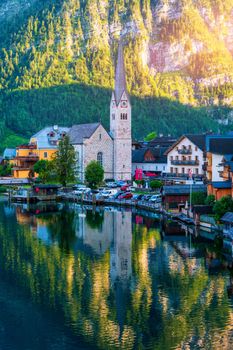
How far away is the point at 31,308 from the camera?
116ft

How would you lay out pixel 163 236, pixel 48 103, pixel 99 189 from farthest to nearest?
pixel 48 103, pixel 99 189, pixel 163 236

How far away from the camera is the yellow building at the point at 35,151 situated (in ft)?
363

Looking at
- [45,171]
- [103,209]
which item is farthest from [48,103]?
[103,209]

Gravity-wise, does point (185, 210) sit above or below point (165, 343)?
above

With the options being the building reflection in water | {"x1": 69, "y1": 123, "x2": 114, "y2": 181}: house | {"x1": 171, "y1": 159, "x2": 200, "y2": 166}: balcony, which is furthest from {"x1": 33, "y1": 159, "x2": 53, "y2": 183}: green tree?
the building reflection in water

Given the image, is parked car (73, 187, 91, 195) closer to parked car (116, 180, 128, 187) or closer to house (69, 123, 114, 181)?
parked car (116, 180, 128, 187)

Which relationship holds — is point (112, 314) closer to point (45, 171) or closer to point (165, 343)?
point (165, 343)

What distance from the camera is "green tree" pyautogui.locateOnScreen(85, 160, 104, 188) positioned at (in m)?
93.1

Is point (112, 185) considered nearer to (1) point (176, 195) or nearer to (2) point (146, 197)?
(2) point (146, 197)

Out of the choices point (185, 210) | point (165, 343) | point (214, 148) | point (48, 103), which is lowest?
point (165, 343)

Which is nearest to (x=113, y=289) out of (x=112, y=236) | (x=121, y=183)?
(x=112, y=236)

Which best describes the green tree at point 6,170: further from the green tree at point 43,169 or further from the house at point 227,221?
the house at point 227,221

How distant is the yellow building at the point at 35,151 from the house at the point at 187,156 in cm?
2068

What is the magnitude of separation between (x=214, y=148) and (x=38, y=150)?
167 feet
